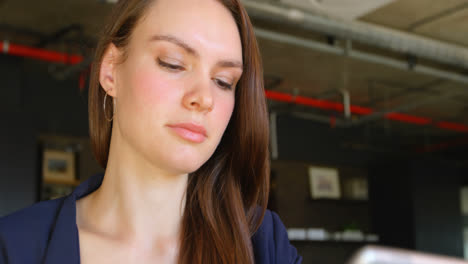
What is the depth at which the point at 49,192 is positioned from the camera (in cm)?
808

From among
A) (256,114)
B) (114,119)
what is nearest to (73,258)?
(114,119)

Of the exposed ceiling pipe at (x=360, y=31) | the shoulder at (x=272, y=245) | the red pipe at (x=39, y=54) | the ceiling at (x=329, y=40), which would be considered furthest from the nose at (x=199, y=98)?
the red pipe at (x=39, y=54)

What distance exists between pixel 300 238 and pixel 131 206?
837 centimetres

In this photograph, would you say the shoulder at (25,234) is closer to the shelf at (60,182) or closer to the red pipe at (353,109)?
the red pipe at (353,109)

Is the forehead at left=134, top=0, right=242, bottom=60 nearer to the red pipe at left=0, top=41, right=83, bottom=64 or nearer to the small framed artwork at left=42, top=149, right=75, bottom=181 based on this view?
the red pipe at left=0, top=41, right=83, bottom=64

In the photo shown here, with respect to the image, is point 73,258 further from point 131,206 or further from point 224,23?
point 224,23

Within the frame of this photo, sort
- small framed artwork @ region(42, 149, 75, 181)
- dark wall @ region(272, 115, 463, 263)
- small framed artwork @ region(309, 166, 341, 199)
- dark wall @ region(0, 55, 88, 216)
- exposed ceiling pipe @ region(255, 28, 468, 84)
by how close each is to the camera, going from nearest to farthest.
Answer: exposed ceiling pipe @ region(255, 28, 468, 84) < dark wall @ region(0, 55, 88, 216) < small framed artwork @ region(42, 149, 75, 181) < dark wall @ region(272, 115, 463, 263) < small framed artwork @ region(309, 166, 341, 199)

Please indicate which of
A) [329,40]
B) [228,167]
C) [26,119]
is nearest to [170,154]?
[228,167]

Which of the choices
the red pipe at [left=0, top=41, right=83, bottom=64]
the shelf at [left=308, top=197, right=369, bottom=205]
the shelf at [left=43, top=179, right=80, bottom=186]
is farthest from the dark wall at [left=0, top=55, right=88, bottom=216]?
the shelf at [left=308, top=197, right=369, bottom=205]

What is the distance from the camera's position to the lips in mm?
996

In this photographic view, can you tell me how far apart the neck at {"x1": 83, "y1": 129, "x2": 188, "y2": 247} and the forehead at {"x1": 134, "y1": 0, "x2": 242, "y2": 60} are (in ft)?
0.83

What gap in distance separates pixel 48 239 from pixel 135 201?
0.19 m

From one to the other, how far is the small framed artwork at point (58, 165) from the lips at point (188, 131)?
751cm

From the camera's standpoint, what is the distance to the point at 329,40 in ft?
21.3
